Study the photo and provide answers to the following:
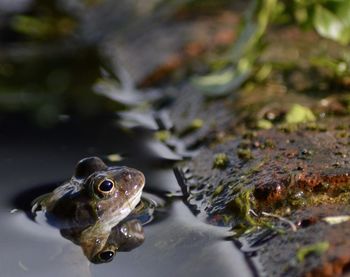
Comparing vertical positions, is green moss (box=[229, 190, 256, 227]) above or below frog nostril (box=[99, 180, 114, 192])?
above

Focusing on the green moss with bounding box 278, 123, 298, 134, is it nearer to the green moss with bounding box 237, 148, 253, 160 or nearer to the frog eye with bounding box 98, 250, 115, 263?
the green moss with bounding box 237, 148, 253, 160

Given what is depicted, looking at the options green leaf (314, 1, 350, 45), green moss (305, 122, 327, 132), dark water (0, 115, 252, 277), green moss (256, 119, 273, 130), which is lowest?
dark water (0, 115, 252, 277)

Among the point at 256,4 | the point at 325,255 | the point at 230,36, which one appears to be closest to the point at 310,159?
the point at 325,255

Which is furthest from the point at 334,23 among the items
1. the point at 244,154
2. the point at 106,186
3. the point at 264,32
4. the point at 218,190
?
the point at 106,186

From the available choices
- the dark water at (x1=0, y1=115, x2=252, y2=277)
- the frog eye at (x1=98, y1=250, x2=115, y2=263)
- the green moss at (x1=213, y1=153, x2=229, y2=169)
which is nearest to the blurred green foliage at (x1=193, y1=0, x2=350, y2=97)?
the dark water at (x1=0, y1=115, x2=252, y2=277)

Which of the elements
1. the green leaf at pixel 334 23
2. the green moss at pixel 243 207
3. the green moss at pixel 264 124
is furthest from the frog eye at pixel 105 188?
the green leaf at pixel 334 23

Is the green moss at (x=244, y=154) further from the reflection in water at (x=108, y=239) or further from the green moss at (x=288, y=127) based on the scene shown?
the reflection in water at (x=108, y=239)
